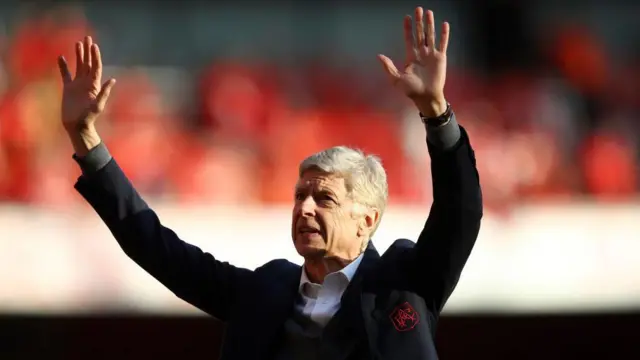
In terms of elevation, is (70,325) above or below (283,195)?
below

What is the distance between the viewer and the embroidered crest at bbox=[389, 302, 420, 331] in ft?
6.78

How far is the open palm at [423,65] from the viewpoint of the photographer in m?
2.05

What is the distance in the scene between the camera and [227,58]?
16.3 feet

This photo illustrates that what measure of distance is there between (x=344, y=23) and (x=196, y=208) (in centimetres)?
108

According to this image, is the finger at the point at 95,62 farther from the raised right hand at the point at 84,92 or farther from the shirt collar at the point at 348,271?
the shirt collar at the point at 348,271

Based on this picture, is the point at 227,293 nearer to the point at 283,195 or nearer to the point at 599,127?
the point at 283,195

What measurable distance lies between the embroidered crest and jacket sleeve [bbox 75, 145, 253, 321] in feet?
1.17

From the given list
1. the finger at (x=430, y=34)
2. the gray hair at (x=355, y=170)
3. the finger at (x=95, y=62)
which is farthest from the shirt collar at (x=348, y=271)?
the finger at (x=95, y=62)

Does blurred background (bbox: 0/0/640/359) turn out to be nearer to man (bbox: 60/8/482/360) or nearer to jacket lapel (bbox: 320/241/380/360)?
man (bbox: 60/8/482/360)

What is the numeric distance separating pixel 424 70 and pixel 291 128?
2817 mm

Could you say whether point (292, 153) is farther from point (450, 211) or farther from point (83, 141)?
point (450, 211)

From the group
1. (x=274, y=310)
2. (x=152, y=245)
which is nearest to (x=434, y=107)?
(x=274, y=310)

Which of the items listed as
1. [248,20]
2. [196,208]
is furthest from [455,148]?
[248,20]

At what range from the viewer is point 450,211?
2.04 meters
